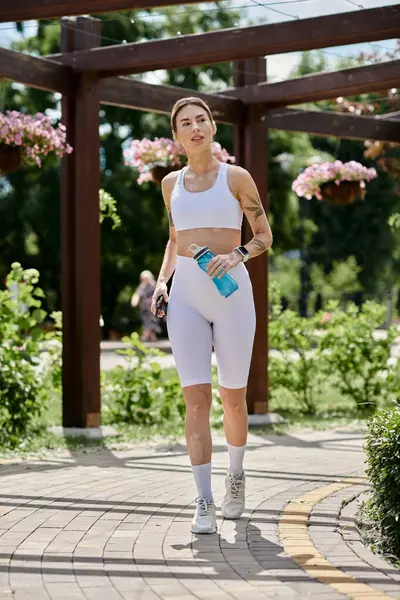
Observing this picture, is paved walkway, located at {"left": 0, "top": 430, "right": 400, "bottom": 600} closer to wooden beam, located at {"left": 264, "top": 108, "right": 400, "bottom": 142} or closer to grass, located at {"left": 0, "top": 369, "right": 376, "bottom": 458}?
grass, located at {"left": 0, "top": 369, "right": 376, "bottom": 458}

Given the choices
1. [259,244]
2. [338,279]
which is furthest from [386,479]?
[338,279]

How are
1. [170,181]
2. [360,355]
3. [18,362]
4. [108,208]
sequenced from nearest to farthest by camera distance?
[170,181]
[18,362]
[108,208]
[360,355]

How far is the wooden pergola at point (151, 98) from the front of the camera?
727cm

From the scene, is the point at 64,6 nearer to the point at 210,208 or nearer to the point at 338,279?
the point at 210,208

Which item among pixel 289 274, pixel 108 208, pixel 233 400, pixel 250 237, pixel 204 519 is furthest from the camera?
pixel 289 274

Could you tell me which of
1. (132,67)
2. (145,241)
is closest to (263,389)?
(132,67)

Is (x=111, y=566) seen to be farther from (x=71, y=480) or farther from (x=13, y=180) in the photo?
(x=13, y=180)

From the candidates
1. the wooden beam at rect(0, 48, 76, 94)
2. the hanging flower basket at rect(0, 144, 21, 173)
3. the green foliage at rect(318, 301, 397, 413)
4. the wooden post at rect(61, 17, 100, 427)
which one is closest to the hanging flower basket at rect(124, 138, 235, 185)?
the wooden post at rect(61, 17, 100, 427)

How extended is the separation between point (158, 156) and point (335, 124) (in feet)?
6.77

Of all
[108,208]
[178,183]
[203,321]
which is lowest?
[203,321]

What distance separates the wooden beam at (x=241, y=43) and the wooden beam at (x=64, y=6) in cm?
162

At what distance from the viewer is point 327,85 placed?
28.2 feet

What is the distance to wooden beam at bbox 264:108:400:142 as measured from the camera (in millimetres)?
9766

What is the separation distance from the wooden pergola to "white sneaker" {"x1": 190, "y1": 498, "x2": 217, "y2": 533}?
336 centimetres
